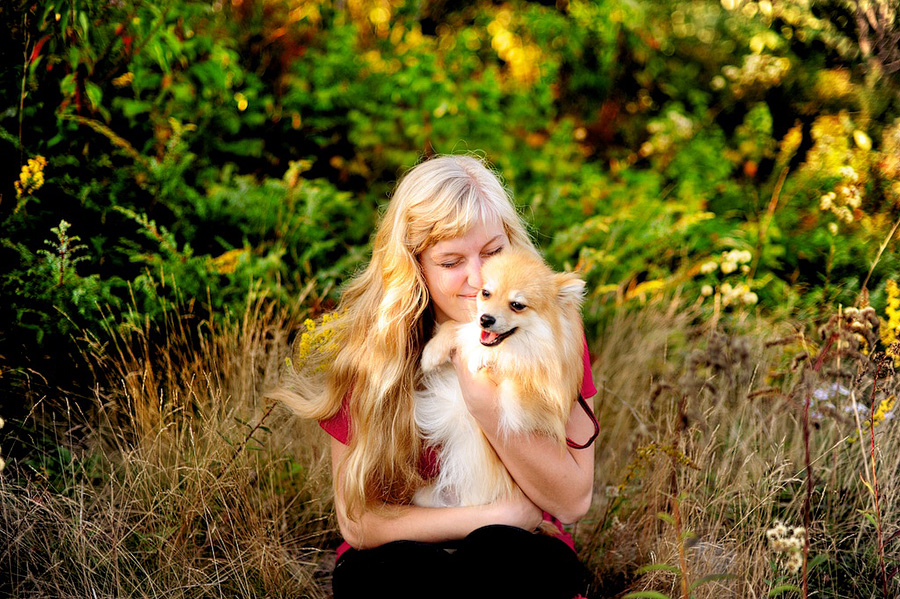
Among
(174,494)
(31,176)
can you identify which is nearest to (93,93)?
(31,176)

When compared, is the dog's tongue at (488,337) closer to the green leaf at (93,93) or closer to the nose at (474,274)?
the nose at (474,274)

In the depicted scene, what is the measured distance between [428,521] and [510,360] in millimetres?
673

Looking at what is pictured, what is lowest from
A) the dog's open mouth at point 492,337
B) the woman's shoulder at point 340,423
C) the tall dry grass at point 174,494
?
the tall dry grass at point 174,494

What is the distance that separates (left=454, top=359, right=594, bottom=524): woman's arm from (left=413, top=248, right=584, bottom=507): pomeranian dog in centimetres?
3

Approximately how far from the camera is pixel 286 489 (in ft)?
11.3

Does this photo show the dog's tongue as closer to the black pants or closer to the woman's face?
the woman's face

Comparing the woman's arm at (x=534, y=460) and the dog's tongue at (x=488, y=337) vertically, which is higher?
the dog's tongue at (x=488, y=337)

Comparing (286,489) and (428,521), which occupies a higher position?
(428,521)

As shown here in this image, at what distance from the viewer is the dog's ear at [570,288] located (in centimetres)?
245

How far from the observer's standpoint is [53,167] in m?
3.60

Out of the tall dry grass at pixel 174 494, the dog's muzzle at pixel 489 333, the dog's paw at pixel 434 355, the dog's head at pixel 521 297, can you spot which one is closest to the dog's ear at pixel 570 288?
the dog's head at pixel 521 297

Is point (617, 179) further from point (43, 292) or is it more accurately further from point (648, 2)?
point (43, 292)

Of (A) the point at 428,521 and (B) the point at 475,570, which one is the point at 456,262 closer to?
(A) the point at 428,521

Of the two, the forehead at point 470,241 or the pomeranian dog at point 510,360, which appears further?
the forehead at point 470,241
